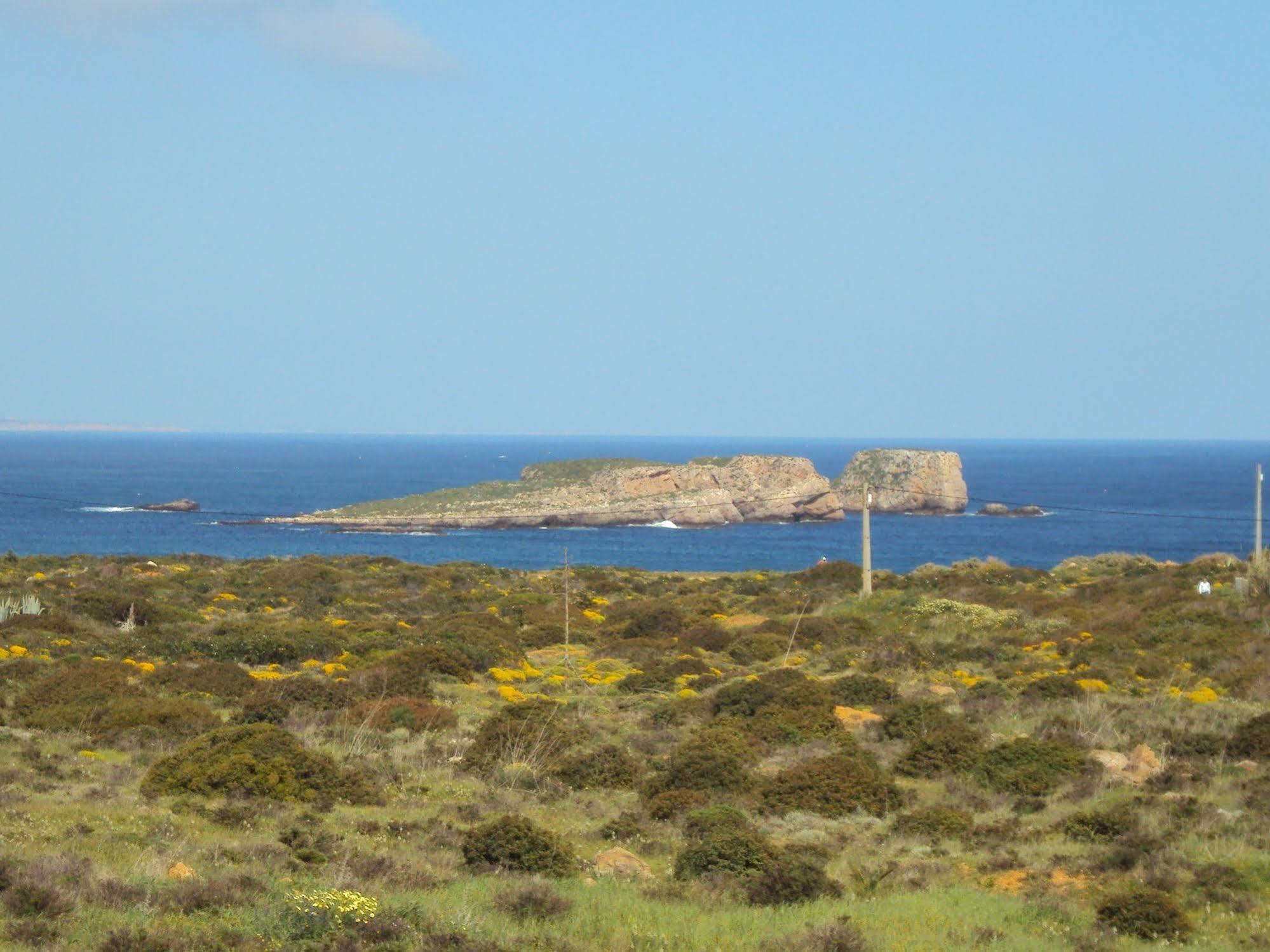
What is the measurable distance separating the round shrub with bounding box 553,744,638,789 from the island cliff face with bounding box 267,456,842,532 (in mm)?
88130

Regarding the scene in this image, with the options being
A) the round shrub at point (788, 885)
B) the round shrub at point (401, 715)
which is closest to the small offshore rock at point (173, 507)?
the round shrub at point (401, 715)

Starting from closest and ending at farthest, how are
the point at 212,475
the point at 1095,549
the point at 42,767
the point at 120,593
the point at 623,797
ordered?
the point at 42,767
the point at 623,797
the point at 120,593
the point at 1095,549
the point at 212,475

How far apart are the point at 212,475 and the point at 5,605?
16463cm

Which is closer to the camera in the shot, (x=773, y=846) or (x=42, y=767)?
(x=773, y=846)

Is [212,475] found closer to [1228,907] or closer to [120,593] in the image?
[120,593]

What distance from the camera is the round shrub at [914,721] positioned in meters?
17.3

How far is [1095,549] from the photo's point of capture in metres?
85.4

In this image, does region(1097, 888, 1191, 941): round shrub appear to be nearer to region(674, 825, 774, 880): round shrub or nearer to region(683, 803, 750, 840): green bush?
region(674, 825, 774, 880): round shrub

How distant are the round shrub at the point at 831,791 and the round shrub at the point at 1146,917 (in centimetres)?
446

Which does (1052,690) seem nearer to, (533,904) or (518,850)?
(518,850)

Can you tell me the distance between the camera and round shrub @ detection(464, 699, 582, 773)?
1548 cm

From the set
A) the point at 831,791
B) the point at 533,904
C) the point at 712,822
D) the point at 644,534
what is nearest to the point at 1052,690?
the point at 831,791

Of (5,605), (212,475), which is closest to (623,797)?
(5,605)

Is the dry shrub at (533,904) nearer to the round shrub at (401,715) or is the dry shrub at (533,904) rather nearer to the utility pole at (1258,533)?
the round shrub at (401,715)
